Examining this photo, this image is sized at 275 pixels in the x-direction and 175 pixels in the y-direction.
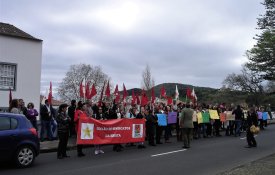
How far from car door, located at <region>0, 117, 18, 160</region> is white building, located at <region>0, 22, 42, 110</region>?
1546 centimetres

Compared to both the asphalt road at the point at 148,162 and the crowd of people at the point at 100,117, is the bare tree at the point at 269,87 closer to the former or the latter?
the crowd of people at the point at 100,117

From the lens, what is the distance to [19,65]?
2670 cm

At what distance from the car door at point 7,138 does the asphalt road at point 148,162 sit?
0.45 m

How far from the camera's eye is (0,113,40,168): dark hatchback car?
33.9 ft

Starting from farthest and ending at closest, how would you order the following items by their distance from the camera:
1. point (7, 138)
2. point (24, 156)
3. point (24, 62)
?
point (24, 62)
point (24, 156)
point (7, 138)

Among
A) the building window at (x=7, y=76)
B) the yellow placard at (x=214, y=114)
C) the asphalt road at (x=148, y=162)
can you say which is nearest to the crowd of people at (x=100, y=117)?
the asphalt road at (x=148, y=162)

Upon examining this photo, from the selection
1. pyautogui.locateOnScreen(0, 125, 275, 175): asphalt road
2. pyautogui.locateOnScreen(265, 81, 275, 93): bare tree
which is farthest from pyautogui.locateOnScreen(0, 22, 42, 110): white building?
pyautogui.locateOnScreen(265, 81, 275, 93): bare tree

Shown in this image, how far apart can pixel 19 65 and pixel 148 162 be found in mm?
17494

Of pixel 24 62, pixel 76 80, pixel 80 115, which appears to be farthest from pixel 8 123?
pixel 76 80

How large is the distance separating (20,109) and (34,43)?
43.2 ft

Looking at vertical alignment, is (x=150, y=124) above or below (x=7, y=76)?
below

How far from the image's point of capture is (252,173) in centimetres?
931

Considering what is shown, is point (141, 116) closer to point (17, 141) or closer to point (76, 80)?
point (17, 141)

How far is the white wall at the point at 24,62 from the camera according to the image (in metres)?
26.0
